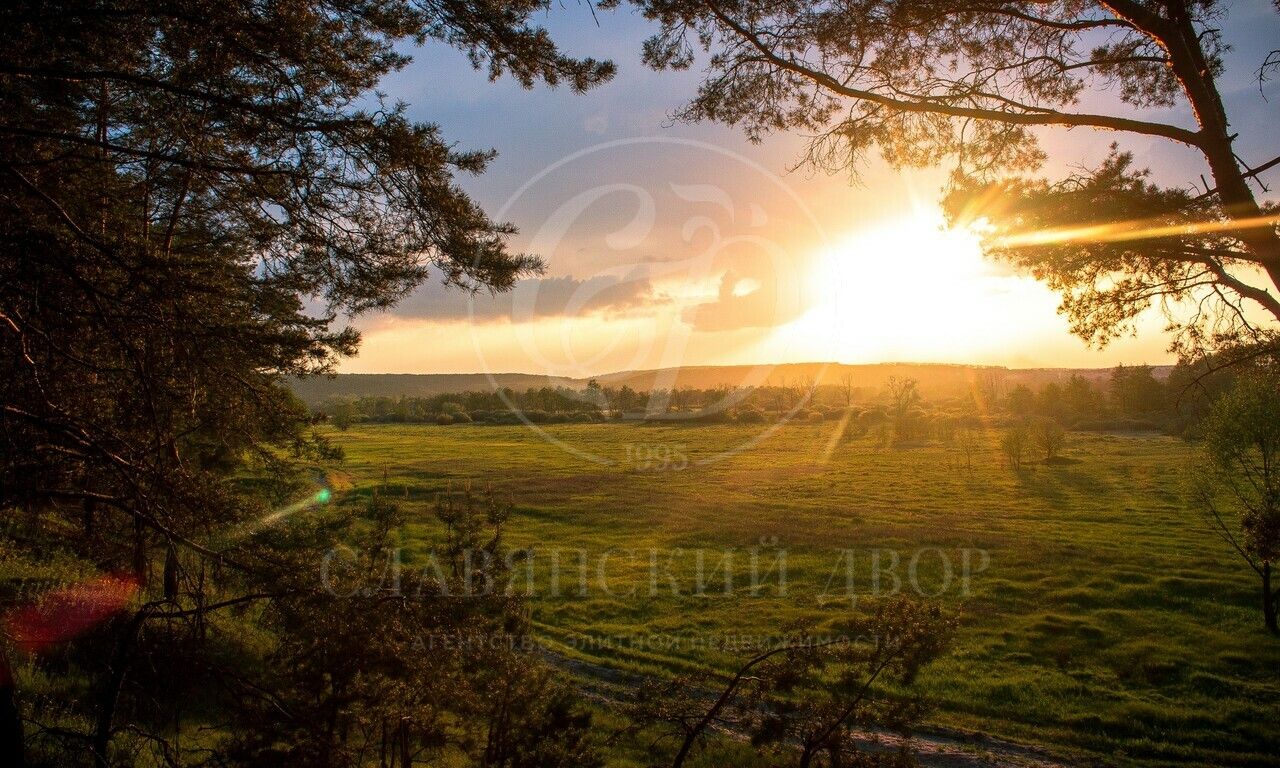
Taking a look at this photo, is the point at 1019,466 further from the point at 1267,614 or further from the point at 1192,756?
the point at 1192,756

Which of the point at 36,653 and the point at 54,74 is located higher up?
the point at 54,74

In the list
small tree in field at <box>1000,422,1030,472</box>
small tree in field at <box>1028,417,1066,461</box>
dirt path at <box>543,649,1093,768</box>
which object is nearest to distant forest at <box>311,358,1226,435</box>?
small tree in field at <box>1028,417,1066,461</box>

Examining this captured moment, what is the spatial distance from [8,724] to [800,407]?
10242cm

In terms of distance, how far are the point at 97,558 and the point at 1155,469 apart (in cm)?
5398

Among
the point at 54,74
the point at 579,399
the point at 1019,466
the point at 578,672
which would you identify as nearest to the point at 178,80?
the point at 54,74

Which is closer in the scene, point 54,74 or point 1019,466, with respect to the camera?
point 54,74

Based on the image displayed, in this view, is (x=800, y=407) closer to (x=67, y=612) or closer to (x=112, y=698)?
(x=67, y=612)

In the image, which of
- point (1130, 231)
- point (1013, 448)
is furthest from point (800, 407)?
point (1130, 231)

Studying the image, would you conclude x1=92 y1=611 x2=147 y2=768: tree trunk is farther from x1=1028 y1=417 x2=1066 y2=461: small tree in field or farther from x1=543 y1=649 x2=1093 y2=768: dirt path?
x1=1028 y1=417 x2=1066 y2=461: small tree in field

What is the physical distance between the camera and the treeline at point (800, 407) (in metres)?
72.8

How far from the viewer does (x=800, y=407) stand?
102 m

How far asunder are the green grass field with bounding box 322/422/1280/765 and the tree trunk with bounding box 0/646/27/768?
21.0ft

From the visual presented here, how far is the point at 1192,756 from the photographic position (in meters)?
12.2

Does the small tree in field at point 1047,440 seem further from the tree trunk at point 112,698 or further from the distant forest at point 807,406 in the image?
the tree trunk at point 112,698
